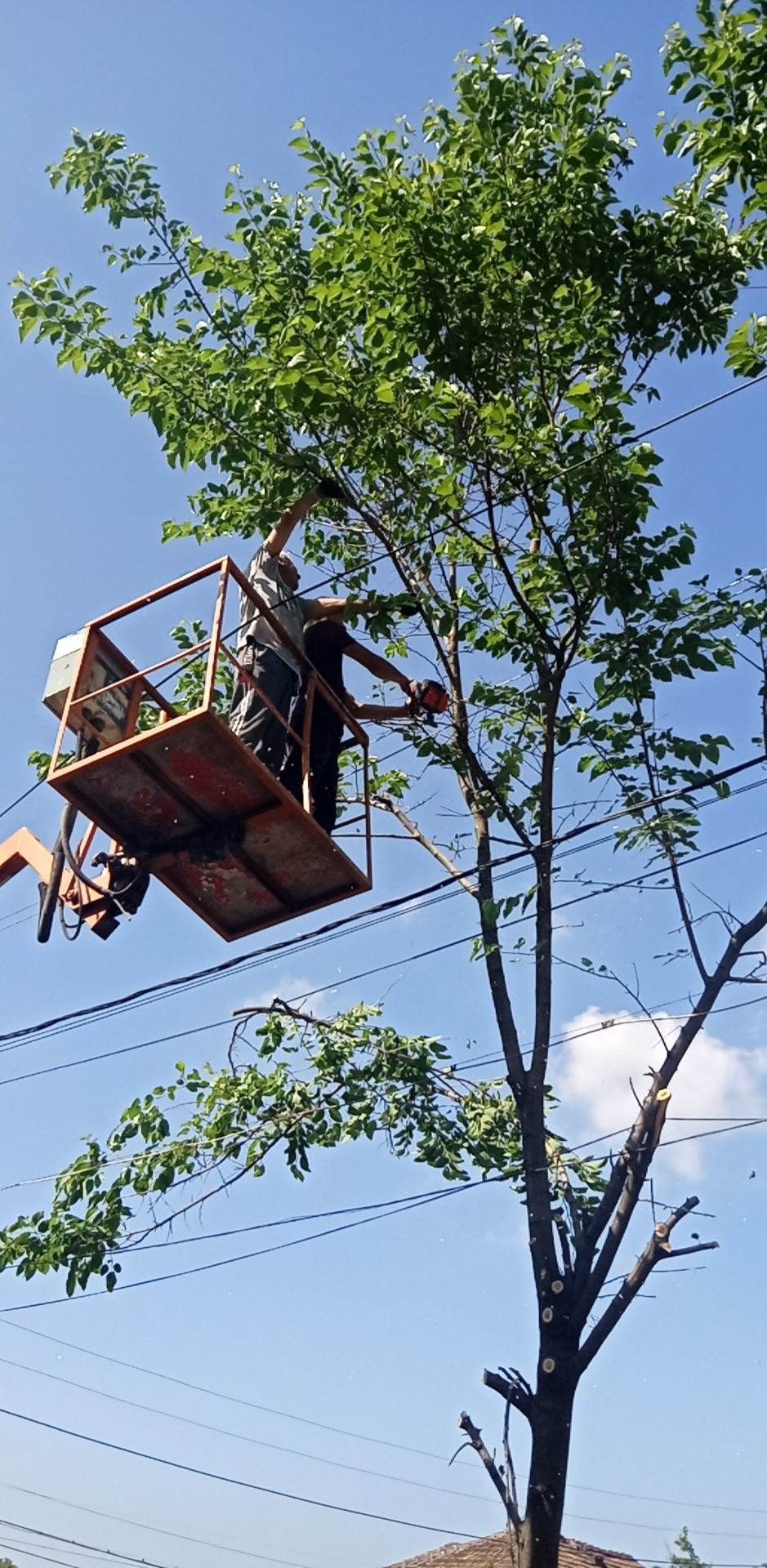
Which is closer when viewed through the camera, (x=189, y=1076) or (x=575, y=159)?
(x=575, y=159)

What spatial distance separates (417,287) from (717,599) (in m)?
2.68

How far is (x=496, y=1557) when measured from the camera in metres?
17.5

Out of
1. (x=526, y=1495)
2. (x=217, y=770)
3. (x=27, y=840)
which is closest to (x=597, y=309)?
(x=217, y=770)

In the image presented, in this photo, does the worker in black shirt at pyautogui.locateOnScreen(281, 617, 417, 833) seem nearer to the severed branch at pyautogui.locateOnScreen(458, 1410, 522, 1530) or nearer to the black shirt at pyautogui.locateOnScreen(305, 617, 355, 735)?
the black shirt at pyautogui.locateOnScreen(305, 617, 355, 735)

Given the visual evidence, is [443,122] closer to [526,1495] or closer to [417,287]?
[417,287]

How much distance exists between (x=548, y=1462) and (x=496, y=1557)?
11.3m

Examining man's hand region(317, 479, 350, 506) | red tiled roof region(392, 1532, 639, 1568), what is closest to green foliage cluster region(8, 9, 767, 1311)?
man's hand region(317, 479, 350, 506)

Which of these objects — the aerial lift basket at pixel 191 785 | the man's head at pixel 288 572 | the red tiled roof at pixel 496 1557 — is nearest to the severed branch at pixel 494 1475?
the aerial lift basket at pixel 191 785

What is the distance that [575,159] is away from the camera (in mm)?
8977

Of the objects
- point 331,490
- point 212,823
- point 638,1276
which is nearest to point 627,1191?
point 638,1276

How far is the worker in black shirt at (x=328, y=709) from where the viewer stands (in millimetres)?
8938

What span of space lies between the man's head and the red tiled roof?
1296cm

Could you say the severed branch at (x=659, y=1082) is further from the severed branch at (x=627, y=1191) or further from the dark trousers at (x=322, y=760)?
the dark trousers at (x=322, y=760)

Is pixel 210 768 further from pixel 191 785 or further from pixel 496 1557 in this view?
pixel 496 1557
